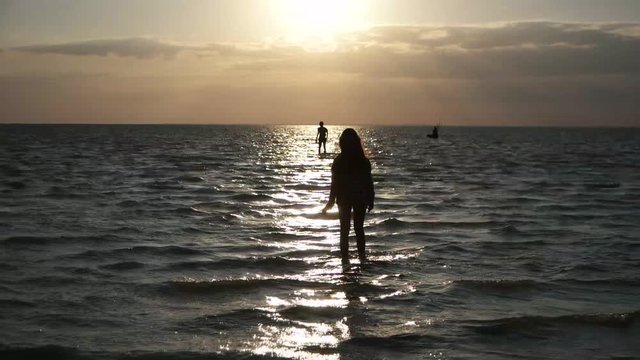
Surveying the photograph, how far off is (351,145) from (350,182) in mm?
508

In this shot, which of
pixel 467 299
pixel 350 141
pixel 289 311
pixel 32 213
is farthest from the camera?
pixel 32 213

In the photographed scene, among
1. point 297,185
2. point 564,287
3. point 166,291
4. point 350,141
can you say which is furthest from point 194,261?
point 297,185

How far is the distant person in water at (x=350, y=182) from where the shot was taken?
10062 millimetres

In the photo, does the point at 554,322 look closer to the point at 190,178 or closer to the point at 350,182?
the point at 350,182

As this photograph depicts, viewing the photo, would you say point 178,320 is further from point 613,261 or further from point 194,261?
point 613,261

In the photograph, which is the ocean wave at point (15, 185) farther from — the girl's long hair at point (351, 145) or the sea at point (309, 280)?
the girl's long hair at point (351, 145)

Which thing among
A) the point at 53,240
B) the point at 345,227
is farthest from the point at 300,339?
the point at 53,240

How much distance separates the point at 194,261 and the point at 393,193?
1204cm

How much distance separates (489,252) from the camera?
11453 mm

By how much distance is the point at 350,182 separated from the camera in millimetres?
10102

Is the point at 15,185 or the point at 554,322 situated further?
the point at 15,185

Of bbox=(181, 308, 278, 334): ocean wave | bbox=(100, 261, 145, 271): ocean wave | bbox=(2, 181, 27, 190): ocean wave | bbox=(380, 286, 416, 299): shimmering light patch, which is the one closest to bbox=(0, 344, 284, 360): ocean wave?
bbox=(181, 308, 278, 334): ocean wave

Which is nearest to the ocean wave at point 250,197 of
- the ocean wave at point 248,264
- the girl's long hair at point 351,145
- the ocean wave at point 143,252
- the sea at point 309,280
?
the sea at point 309,280

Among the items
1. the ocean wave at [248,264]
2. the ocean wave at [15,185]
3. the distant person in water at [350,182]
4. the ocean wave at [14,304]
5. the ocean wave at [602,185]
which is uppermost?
the distant person in water at [350,182]
